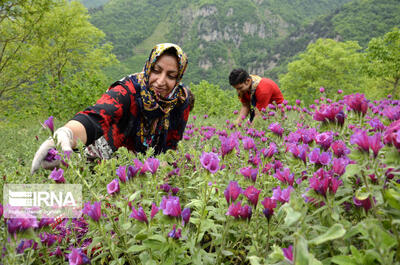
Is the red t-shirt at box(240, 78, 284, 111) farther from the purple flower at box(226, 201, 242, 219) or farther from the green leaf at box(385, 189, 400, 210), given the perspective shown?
the green leaf at box(385, 189, 400, 210)

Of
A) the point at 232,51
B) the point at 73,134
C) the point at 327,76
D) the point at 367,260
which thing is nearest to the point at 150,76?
the point at 73,134

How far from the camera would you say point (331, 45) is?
41.5 m

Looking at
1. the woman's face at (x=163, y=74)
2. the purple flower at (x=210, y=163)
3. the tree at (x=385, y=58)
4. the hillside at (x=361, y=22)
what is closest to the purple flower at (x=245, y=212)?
the purple flower at (x=210, y=163)

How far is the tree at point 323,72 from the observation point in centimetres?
3700

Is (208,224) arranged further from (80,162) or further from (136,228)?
(80,162)

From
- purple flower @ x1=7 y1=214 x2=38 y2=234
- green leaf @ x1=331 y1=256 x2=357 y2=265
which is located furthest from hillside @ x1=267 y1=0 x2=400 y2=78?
purple flower @ x1=7 y1=214 x2=38 y2=234

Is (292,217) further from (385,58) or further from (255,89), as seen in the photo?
(385,58)

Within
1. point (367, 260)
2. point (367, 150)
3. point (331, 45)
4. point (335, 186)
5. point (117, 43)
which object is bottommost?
point (367, 260)

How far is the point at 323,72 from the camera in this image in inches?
1495

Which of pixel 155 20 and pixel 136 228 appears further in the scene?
pixel 155 20

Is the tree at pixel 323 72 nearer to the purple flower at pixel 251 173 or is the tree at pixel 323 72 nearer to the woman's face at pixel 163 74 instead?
the woman's face at pixel 163 74

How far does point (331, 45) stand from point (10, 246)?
4824cm

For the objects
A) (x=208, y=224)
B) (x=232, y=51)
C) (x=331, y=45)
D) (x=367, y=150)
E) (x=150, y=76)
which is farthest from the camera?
(x=232, y=51)

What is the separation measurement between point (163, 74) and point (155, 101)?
0.35m
